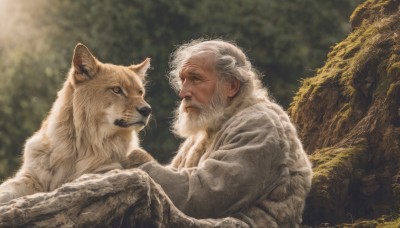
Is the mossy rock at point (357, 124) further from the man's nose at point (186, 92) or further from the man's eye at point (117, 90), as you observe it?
the man's eye at point (117, 90)

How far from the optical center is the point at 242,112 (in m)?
7.18

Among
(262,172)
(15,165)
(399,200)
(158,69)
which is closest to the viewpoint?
(262,172)

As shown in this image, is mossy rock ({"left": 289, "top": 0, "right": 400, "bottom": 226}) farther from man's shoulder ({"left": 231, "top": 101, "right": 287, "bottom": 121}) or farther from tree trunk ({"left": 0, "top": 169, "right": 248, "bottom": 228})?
tree trunk ({"left": 0, "top": 169, "right": 248, "bottom": 228})

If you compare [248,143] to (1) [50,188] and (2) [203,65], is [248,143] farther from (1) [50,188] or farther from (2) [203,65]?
(1) [50,188]

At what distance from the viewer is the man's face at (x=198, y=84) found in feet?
24.1

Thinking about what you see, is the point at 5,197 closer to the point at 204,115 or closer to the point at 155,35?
the point at 204,115

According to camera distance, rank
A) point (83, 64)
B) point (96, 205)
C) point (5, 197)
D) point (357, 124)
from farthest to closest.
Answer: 1. point (357, 124)
2. point (83, 64)
3. point (5, 197)
4. point (96, 205)

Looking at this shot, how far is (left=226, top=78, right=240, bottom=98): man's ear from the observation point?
737cm

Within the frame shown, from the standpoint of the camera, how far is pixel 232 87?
7.39 m

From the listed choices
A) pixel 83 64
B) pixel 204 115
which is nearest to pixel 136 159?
pixel 204 115

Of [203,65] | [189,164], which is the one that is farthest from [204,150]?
[203,65]

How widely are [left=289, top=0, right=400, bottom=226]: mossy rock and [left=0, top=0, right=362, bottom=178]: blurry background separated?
43.1 ft

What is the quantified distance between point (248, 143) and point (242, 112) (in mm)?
430

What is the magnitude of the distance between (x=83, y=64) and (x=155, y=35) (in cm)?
1581
